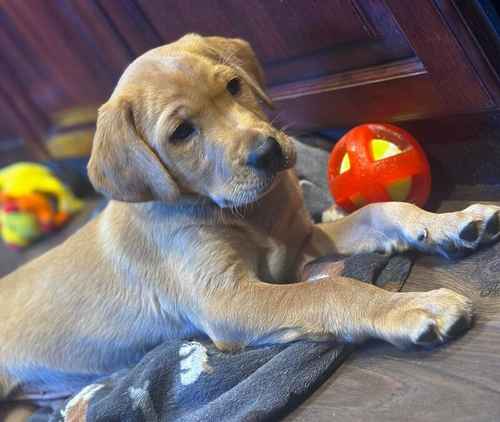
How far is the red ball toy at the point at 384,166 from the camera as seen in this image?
237cm

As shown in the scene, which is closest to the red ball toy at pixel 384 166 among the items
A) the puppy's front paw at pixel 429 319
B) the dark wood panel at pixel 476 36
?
the dark wood panel at pixel 476 36

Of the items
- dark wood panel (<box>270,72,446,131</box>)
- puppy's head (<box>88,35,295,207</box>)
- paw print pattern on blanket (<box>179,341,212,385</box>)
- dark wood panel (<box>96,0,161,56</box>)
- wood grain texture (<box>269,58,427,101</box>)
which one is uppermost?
dark wood panel (<box>96,0,161,56</box>)

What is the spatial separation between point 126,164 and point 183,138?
0.22 m

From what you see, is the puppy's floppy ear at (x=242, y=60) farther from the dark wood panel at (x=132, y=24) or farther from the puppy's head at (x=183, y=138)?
the dark wood panel at (x=132, y=24)

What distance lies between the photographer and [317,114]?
2.91m

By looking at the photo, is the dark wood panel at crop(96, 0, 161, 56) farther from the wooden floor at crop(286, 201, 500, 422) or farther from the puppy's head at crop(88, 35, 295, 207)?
the wooden floor at crop(286, 201, 500, 422)

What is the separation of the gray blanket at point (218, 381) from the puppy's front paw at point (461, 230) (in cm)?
14

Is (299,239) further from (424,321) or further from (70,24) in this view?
(70,24)

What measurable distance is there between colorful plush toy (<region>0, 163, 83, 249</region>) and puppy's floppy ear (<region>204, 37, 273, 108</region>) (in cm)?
263

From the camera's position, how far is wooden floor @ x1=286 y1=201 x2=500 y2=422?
5.41 ft

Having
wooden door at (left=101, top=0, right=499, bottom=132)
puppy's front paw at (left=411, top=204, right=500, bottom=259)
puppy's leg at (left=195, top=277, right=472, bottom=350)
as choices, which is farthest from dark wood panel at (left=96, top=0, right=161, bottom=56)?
puppy's front paw at (left=411, top=204, right=500, bottom=259)

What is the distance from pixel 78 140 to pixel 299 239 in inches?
95.2

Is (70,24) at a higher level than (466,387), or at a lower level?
higher

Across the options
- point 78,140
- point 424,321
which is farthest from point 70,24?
point 424,321
